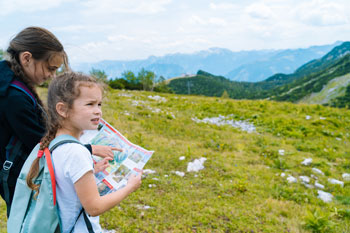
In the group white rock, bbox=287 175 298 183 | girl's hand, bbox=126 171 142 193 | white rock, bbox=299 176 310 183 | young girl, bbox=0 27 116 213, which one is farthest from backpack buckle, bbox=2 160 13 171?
white rock, bbox=299 176 310 183

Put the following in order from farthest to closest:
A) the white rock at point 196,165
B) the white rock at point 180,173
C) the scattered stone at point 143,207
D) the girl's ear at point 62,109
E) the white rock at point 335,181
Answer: the white rock at point 196,165, the white rock at point 180,173, the white rock at point 335,181, the scattered stone at point 143,207, the girl's ear at point 62,109

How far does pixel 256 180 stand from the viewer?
7676mm

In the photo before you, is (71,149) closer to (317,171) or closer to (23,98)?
(23,98)

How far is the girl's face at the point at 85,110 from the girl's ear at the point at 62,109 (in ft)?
0.12

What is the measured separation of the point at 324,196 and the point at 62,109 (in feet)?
24.5

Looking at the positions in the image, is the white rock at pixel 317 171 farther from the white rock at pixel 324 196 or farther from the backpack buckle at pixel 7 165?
the backpack buckle at pixel 7 165

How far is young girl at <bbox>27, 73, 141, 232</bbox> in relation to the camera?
2.06 metres

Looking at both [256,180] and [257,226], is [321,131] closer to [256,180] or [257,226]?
[256,180]

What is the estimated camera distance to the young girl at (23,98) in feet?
8.22

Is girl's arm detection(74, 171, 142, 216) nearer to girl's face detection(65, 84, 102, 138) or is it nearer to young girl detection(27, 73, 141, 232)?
young girl detection(27, 73, 141, 232)

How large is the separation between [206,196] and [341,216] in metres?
3.38

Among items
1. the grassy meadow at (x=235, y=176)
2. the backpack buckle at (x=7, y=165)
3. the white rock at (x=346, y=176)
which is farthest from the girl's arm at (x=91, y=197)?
the white rock at (x=346, y=176)

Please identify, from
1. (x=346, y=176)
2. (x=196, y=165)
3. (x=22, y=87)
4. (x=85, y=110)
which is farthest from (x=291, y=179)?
(x=22, y=87)

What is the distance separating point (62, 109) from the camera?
2.29 m
